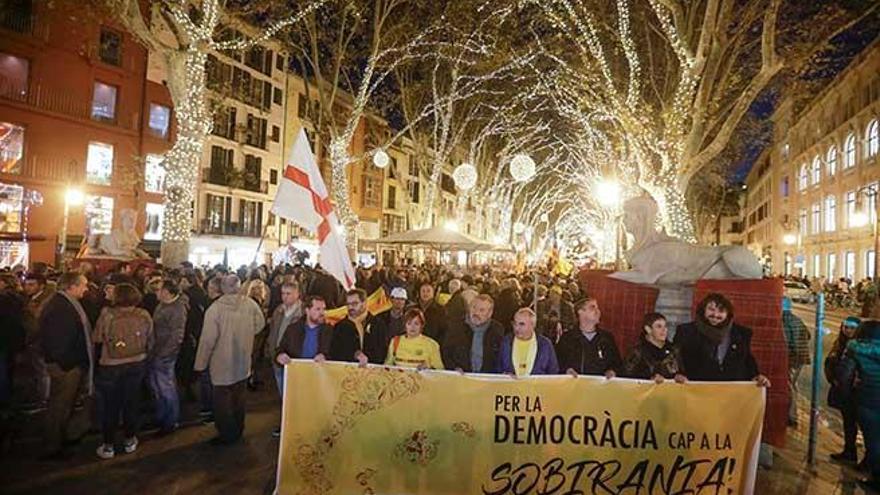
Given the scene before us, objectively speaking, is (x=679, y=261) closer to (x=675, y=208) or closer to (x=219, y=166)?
(x=675, y=208)

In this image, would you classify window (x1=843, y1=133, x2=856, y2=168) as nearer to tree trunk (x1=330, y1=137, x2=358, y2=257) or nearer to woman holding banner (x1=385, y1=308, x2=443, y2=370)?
tree trunk (x1=330, y1=137, x2=358, y2=257)

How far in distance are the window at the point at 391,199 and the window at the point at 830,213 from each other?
36605 millimetres

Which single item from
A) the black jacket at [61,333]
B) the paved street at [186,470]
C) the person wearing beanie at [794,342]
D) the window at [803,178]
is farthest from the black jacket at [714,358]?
the window at [803,178]

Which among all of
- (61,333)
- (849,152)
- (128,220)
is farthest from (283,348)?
(849,152)

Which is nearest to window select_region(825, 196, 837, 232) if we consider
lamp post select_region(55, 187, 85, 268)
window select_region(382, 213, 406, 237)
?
window select_region(382, 213, 406, 237)

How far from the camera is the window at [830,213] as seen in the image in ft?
171

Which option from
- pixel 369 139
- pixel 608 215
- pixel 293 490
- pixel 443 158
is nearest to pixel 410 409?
pixel 293 490

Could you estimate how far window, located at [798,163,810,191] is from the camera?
201 ft

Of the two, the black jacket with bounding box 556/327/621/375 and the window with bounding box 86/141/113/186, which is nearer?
the black jacket with bounding box 556/327/621/375

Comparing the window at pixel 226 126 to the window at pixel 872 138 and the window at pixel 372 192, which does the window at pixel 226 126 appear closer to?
the window at pixel 372 192

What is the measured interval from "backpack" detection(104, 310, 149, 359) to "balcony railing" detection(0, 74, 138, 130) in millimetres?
25237

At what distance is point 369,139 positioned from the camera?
186ft

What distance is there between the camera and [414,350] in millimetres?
6605

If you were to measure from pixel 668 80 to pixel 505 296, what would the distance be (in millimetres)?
13468
